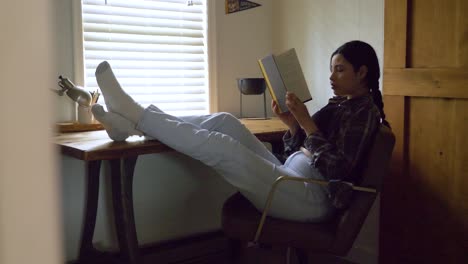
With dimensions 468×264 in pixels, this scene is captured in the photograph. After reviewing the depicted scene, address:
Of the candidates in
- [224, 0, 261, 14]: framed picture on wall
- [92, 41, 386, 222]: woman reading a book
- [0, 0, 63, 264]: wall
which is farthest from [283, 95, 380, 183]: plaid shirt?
[0, 0, 63, 264]: wall

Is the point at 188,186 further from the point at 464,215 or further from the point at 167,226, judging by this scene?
the point at 464,215

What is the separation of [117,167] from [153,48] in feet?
2.42

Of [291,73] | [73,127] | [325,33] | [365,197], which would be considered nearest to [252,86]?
[325,33]

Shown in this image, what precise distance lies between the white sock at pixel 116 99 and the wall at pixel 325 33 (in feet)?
4.01

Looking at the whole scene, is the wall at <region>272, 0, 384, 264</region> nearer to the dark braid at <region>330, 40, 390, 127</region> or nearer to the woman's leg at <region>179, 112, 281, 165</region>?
the dark braid at <region>330, 40, 390, 127</region>

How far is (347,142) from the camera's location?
5.88ft

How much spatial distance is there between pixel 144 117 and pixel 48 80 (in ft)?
4.87

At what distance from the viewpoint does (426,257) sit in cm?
200

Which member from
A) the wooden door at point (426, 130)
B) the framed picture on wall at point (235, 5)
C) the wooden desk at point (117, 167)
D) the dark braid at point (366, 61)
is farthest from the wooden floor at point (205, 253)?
the framed picture on wall at point (235, 5)

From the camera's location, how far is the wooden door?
185 cm

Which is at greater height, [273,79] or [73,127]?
[273,79]

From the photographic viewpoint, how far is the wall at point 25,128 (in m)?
0.34

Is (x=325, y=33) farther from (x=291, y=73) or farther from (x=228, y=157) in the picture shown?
(x=228, y=157)

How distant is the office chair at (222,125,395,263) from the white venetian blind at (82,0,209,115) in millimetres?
1105
